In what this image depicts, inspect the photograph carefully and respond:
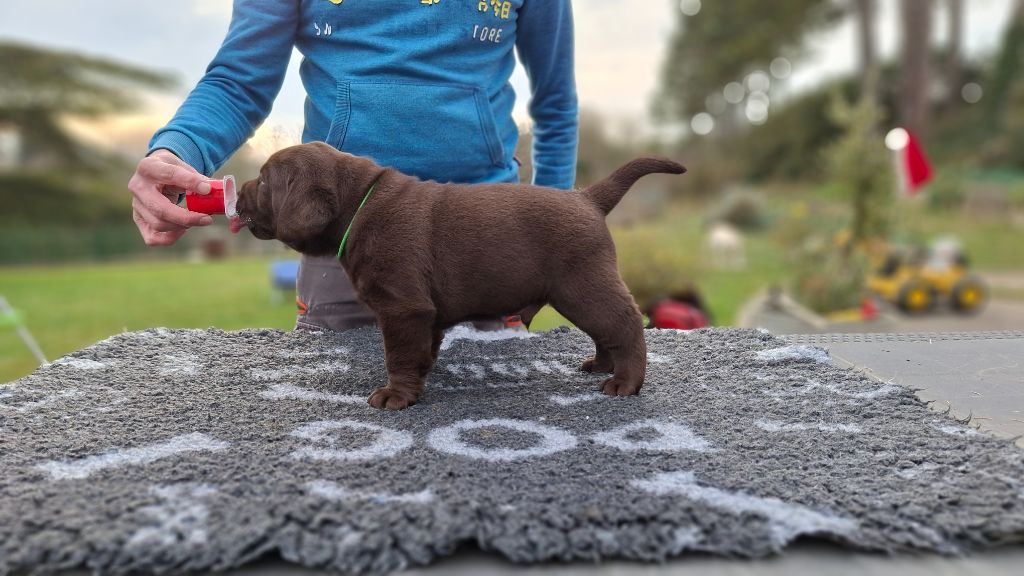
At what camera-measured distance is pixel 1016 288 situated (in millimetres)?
8914

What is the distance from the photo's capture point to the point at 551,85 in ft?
7.30

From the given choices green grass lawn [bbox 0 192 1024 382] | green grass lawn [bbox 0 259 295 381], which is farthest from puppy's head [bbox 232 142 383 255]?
green grass lawn [bbox 0 259 295 381]

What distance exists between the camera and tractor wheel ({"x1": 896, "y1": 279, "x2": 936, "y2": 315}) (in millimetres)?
7105

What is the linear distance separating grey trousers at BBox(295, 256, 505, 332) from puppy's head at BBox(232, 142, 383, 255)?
69 cm

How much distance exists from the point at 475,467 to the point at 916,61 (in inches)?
683

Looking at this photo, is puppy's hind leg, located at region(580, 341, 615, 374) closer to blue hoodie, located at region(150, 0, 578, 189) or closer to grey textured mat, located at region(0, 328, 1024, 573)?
grey textured mat, located at region(0, 328, 1024, 573)

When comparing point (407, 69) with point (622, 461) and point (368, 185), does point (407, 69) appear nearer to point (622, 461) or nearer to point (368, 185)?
point (368, 185)

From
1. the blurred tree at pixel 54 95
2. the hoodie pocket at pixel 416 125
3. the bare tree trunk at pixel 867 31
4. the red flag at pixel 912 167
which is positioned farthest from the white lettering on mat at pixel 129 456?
the blurred tree at pixel 54 95

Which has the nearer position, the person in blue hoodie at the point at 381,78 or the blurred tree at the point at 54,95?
the person in blue hoodie at the point at 381,78

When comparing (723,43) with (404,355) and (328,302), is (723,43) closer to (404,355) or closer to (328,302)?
(328,302)

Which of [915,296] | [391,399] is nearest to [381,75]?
[391,399]

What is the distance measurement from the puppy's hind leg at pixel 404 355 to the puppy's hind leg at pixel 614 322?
0.27 metres

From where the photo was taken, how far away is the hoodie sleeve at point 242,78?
1709 millimetres

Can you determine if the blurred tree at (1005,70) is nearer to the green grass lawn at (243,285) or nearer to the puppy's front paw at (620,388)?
the green grass lawn at (243,285)
